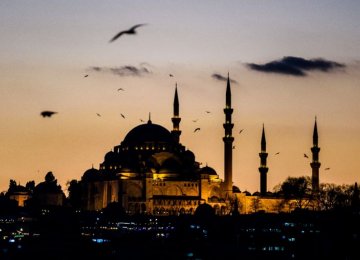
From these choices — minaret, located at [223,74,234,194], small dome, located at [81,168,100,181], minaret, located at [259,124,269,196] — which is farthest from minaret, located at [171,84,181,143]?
minaret, located at [223,74,234,194]

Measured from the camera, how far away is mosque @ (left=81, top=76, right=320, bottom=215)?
148 m

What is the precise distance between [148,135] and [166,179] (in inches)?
319

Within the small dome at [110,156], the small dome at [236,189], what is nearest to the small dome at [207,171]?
the small dome at [236,189]

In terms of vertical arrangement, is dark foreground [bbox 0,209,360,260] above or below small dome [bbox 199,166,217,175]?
below

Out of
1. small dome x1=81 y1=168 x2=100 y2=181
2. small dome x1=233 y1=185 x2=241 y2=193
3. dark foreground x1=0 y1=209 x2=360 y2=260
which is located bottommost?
dark foreground x1=0 y1=209 x2=360 y2=260

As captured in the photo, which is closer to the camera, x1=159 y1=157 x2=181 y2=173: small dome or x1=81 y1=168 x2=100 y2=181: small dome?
x1=159 y1=157 x2=181 y2=173: small dome

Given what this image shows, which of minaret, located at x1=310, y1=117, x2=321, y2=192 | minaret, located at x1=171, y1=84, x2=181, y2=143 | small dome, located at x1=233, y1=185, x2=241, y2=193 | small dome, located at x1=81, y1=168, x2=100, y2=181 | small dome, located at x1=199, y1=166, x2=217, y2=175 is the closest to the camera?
small dome, located at x1=199, y1=166, x2=217, y2=175

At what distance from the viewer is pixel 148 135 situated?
518 feet

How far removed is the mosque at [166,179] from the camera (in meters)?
148

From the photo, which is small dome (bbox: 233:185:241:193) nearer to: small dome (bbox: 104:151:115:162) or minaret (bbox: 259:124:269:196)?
minaret (bbox: 259:124:269:196)

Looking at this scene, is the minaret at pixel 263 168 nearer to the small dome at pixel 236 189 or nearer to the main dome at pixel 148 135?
the small dome at pixel 236 189

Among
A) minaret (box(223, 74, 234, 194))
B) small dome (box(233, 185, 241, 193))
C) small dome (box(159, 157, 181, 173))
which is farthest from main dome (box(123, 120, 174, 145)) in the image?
minaret (box(223, 74, 234, 194))

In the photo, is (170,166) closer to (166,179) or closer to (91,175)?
(166,179)

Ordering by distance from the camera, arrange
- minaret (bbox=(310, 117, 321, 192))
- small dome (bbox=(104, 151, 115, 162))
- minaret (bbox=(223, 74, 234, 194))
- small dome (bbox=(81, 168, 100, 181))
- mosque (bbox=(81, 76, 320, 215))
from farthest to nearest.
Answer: small dome (bbox=(104, 151, 115, 162)) < small dome (bbox=(81, 168, 100, 181)) < minaret (bbox=(310, 117, 321, 192)) < mosque (bbox=(81, 76, 320, 215)) < minaret (bbox=(223, 74, 234, 194))
